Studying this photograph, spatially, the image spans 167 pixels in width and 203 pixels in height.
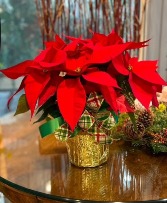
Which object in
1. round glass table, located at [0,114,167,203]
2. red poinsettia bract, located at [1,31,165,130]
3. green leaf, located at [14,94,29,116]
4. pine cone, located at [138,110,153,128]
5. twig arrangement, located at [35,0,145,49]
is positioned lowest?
round glass table, located at [0,114,167,203]

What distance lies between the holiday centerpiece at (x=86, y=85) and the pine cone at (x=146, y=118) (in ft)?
0.48

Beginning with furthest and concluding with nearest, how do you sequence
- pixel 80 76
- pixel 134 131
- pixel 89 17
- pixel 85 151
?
1. pixel 89 17
2. pixel 134 131
3. pixel 85 151
4. pixel 80 76

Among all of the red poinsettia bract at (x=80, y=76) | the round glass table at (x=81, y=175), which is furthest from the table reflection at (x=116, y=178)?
the red poinsettia bract at (x=80, y=76)

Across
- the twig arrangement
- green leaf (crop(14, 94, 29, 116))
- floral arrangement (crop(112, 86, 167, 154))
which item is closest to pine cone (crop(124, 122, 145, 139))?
floral arrangement (crop(112, 86, 167, 154))

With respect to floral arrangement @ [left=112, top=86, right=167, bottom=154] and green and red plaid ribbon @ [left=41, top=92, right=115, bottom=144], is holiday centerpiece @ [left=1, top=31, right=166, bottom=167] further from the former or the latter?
floral arrangement @ [left=112, top=86, right=167, bottom=154]

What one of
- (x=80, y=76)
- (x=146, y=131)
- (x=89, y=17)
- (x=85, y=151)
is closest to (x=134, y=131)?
(x=146, y=131)

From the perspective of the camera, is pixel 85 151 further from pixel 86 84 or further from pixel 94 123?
pixel 86 84

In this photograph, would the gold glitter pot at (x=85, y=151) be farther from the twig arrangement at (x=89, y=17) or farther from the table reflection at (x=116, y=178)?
the twig arrangement at (x=89, y=17)

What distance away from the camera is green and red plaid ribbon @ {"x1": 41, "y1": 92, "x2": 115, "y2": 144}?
0.86 meters

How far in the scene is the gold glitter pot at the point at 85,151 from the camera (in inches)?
36.8

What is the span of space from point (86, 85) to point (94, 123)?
0.38ft

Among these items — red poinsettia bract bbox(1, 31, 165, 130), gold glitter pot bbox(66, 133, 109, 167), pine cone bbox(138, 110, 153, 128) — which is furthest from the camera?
pine cone bbox(138, 110, 153, 128)

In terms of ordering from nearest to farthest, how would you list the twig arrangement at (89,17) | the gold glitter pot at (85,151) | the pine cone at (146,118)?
the gold glitter pot at (85,151) → the pine cone at (146,118) → the twig arrangement at (89,17)

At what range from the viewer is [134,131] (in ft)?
3.41
